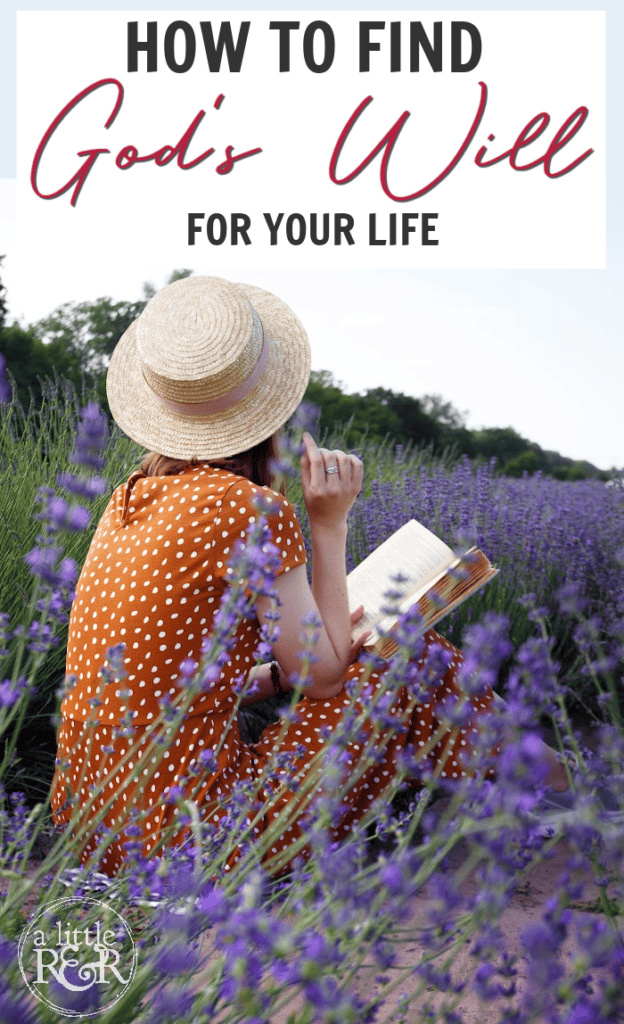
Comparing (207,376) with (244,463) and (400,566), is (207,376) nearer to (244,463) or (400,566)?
(244,463)

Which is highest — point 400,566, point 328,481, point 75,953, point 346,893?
point 328,481

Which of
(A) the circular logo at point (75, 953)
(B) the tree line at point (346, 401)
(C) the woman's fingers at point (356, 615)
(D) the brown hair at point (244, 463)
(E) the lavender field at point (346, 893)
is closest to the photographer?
(E) the lavender field at point (346, 893)

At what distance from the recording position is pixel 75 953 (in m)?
1.20

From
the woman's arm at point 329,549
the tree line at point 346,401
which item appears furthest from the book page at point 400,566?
the tree line at point 346,401

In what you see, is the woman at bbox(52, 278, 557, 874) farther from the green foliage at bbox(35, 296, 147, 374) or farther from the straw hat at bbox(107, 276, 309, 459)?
the green foliage at bbox(35, 296, 147, 374)

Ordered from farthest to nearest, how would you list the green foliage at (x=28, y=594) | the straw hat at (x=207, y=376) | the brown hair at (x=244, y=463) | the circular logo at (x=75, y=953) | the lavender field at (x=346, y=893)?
the green foliage at (x=28, y=594) → the brown hair at (x=244, y=463) → the straw hat at (x=207, y=376) → the circular logo at (x=75, y=953) → the lavender field at (x=346, y=893)

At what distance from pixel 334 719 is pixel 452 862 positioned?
735 mm

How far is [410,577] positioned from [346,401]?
12700 millimetres

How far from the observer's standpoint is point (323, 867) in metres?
0.82

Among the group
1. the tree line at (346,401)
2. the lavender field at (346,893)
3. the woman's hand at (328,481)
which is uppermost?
the tree line at (346,401)

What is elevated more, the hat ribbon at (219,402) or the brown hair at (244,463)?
the hat ribbon at (219,402)

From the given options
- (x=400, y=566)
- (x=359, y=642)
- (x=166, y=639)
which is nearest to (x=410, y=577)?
(x=400, y=566)

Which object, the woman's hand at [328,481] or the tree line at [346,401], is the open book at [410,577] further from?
the tree line at [346,401]

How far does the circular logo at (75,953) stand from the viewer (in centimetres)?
102
